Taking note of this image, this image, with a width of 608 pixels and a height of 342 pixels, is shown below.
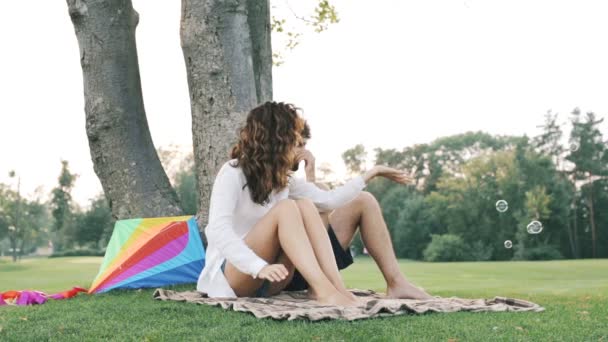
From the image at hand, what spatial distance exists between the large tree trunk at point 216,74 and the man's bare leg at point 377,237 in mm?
1767

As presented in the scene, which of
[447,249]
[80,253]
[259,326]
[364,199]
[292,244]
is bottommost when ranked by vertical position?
[447,249]

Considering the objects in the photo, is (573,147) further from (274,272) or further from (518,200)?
(274,272)

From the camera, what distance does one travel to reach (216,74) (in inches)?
234

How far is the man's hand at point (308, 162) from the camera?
15.5 feet

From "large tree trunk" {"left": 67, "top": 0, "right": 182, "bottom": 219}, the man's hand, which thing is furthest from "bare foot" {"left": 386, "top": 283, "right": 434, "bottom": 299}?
"large tree trunk" {"left": 67, "top": 0, "right": 182, "bottom": 219}

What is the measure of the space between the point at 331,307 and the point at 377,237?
0.89 m

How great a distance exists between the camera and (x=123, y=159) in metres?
6.38

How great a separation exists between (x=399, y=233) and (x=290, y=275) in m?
35.0

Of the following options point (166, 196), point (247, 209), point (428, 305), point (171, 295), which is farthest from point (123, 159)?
point (428, 305)

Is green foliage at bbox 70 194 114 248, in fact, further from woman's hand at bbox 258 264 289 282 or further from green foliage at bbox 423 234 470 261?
woman's hand at bbox 258 264 289 282

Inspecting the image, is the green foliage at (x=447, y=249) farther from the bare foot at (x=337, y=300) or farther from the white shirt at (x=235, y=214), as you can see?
the bare foot at (x=337, y=300)

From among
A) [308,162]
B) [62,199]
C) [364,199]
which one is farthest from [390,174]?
[62,199]

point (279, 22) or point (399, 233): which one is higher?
point (279, 22)

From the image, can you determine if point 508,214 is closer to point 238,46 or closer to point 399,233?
point 399,233
